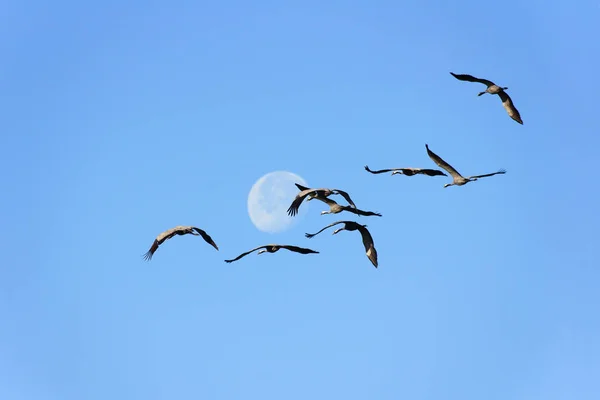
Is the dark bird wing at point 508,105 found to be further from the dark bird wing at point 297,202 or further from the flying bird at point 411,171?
the dark bird wing at point 297,202

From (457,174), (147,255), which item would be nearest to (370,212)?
(457,174)

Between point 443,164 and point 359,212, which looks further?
point 443,164

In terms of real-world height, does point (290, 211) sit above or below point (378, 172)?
below

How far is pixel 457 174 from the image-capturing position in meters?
44.3

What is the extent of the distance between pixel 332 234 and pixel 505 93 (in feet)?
38.4

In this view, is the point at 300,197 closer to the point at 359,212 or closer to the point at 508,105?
the point at 359,212

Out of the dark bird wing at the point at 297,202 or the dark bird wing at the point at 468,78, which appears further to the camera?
the dark bird wing at the point at 468,78

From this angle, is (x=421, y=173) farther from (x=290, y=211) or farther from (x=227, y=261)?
(x=227, y=261)

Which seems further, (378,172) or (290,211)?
(378,172)

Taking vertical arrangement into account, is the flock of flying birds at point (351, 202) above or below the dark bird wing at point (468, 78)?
below

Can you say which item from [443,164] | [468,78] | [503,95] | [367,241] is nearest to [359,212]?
[367,241]

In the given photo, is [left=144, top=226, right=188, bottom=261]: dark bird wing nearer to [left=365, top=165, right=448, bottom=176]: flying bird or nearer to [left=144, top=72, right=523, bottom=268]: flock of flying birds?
[left=144, top=72, right=523, bottom=268]: flock of flying birds

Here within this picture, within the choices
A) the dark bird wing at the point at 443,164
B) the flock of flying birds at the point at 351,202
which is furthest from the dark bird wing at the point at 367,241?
the dark bird wing at the point at 443,164

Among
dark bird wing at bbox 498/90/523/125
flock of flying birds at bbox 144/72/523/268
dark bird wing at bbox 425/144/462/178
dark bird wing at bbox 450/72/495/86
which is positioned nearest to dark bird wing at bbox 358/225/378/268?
flock of flying birds at bbox 144/72/523/268
